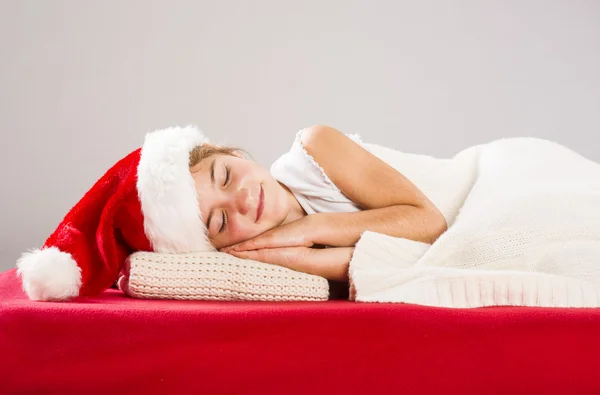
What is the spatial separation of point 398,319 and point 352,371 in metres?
0.11

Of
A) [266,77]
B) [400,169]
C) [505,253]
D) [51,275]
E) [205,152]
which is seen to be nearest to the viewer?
[51,275]

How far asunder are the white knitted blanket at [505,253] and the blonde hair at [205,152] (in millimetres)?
437

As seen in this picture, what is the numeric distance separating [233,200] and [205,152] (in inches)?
7.7

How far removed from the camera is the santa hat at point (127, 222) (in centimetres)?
137

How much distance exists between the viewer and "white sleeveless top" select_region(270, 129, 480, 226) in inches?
66.9

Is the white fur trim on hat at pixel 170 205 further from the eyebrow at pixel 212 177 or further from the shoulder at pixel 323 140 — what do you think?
the shoulder at pixel 323 140

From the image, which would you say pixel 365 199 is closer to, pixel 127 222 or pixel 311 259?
pixel 311 259

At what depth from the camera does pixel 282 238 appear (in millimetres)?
1483

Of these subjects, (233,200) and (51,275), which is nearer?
(51,275)

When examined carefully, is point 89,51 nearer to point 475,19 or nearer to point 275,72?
point 275,72

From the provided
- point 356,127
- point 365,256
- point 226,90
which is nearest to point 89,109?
point 226,90

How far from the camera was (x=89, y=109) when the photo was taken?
3.12 meters

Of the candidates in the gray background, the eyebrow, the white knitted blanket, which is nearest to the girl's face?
the eyebrow

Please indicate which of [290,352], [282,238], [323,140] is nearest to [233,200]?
[282,238]
